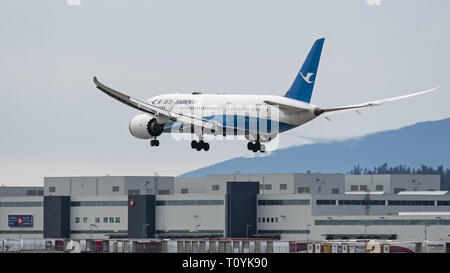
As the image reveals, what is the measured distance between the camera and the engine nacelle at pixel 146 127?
12975cm

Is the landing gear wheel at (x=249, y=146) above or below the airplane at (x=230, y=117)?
below

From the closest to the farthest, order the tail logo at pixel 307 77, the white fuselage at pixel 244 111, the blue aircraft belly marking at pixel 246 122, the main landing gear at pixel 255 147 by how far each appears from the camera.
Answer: the white fuselage at pixel 244 111
the main landing gear at pixel 255 147
the blue aircraft belly marking at pixel 246 122
the tail logo at pixel 307 77

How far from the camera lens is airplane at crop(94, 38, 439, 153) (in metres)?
129

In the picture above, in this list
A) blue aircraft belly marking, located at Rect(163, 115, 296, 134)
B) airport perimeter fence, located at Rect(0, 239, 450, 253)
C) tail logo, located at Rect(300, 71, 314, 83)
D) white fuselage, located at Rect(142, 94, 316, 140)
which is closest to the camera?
white fuselage, located at Rect(142, 94, 316, 140)

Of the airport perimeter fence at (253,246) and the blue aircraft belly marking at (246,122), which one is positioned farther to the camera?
the airport perimeter fence at (253,246)

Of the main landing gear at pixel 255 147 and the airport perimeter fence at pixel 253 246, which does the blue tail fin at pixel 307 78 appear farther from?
the airport perimeter fence at pixel 253 246

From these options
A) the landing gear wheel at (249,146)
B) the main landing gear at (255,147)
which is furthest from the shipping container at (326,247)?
the landing gear wheel at (249,146)

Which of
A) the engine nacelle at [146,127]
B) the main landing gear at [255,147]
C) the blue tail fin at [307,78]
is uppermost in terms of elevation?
the blue tail fin at [307,78]

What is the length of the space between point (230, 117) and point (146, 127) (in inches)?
373

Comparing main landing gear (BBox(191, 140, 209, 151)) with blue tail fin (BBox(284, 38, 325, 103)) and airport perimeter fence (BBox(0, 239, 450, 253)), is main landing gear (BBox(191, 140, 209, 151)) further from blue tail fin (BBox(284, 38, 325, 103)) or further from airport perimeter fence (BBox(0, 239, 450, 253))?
airport perimeter fence (BBox(0, 239, 450, 253))

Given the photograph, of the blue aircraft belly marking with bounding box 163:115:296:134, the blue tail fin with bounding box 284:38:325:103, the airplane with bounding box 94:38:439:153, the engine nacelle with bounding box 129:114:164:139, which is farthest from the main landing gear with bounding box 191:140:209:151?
the blue tail fin with bounding box 284:38:325:103

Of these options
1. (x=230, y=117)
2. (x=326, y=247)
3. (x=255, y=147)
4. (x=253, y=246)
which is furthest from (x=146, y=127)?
(x=253, y=246)
